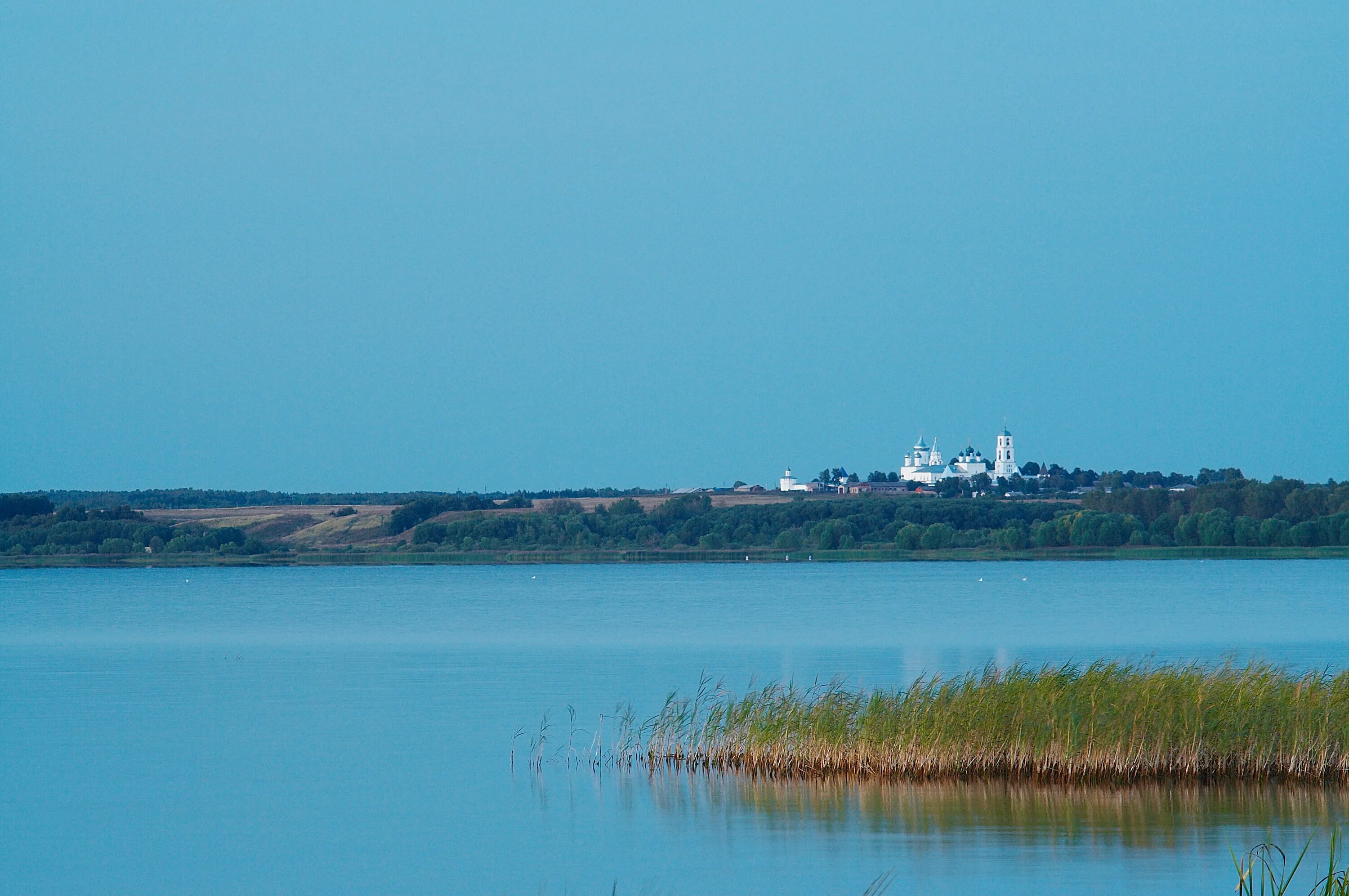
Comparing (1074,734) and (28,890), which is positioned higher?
(1074,734)

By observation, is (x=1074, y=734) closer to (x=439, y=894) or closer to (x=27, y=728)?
(x=439, y=894)

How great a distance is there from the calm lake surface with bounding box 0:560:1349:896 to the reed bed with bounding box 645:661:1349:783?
1.26 ft

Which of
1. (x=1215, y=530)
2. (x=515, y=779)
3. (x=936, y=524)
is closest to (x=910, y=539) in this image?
(x=936, y=524)

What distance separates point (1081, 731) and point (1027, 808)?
128 cm

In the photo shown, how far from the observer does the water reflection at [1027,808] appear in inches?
545

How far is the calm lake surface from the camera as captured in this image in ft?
43.9

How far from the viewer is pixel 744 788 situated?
1614 cm

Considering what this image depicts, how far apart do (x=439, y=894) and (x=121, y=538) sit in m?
111

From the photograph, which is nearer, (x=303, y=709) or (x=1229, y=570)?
(x=303, y=709)

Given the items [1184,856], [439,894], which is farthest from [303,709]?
[1184,856]

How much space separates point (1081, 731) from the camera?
1562 centimetres

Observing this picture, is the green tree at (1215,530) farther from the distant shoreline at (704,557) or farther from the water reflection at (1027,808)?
the water reflection at (1027,808)

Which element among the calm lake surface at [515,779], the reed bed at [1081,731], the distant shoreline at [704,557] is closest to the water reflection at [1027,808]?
the calm lake surface at [515,779]

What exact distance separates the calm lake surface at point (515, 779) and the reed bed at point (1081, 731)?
385 mm
